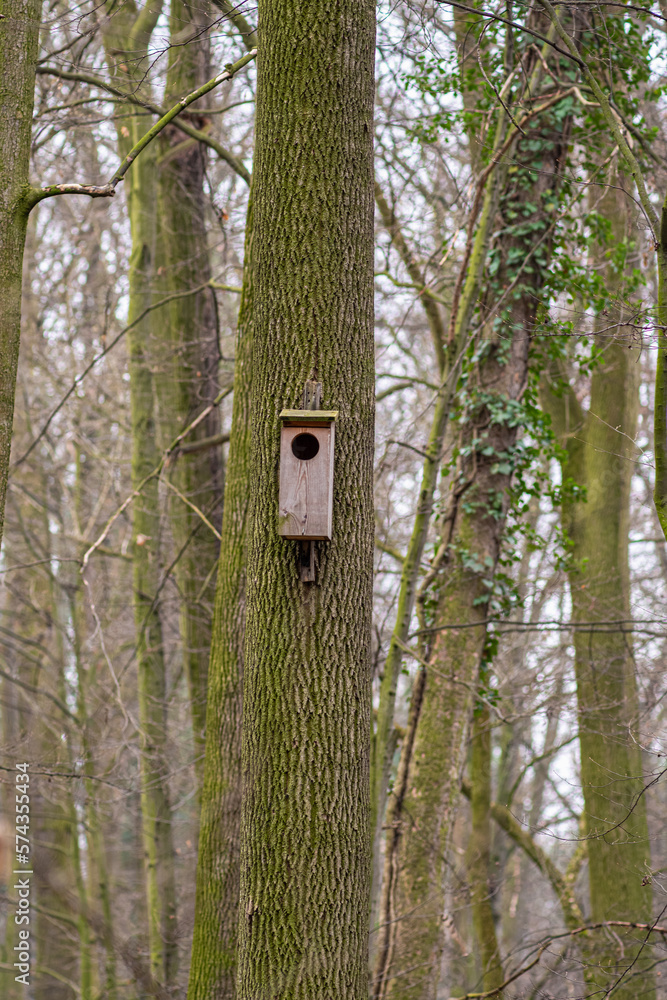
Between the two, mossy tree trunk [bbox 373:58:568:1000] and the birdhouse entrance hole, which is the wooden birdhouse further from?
mossy tree trunk [bbox 373:58:568:1000]

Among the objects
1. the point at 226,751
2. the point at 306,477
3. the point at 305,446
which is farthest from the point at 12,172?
the point at 226,751

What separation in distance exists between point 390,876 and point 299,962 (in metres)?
3.55

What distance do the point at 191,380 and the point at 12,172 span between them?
4335 mm

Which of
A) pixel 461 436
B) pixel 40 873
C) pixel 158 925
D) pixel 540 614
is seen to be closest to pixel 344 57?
pixel 461 436

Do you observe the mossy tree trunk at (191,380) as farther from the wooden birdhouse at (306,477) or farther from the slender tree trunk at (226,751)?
the wooden birdhouse at (306,477)

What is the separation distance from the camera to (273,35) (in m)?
3.17

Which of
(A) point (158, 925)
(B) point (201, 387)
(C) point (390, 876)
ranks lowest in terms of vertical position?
(A) point (158, 925)

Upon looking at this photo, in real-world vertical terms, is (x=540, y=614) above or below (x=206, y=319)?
below

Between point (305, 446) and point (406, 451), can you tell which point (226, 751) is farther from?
point (406, 451)

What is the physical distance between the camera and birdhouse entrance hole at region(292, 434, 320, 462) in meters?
2.96

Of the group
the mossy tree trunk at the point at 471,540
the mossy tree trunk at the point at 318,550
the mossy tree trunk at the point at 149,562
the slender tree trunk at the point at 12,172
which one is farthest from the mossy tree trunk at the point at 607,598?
the slender tree trunk at the point at 12,172

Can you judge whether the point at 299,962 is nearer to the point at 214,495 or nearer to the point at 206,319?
the point at 214,495

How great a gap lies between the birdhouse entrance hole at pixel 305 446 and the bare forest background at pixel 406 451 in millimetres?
147

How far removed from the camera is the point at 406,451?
26.0 ft
